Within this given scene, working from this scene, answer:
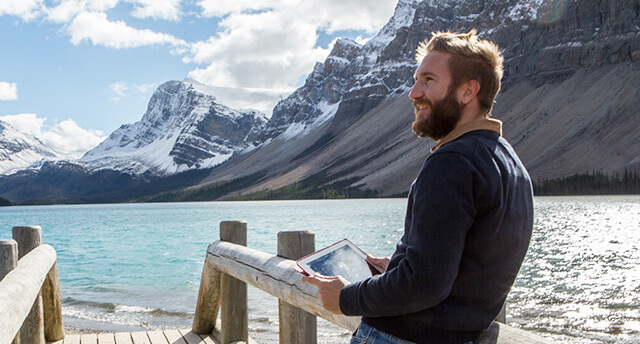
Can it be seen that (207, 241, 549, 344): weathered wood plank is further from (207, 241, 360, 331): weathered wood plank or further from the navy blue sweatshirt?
the navy blue sweatshirt

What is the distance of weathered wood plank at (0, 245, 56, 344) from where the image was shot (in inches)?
111

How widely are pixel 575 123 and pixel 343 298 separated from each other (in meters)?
115

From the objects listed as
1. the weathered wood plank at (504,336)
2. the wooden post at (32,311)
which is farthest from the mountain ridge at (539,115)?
the weathered wood plank at (504,336)

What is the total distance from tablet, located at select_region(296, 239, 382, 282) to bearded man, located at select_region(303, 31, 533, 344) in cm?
29

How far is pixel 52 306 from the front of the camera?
623 cm

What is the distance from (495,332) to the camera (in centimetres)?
219

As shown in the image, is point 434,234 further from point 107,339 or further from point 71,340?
point 71,340

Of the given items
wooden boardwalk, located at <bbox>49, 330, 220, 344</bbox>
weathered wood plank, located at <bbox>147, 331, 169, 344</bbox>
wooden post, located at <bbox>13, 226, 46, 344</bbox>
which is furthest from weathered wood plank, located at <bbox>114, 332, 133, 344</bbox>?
wooden post, located at <bbox>13, 226, 46, 344</bbox>

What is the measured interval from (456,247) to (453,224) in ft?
0.27

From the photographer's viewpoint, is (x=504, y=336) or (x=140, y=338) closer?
(x=504, y=336)

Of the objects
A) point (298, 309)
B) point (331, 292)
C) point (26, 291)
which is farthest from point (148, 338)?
point (331, 292)

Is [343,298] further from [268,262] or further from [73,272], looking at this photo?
[73,272]

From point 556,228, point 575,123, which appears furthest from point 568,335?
point 575,123

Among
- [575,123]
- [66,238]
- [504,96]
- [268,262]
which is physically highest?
[504,96]
